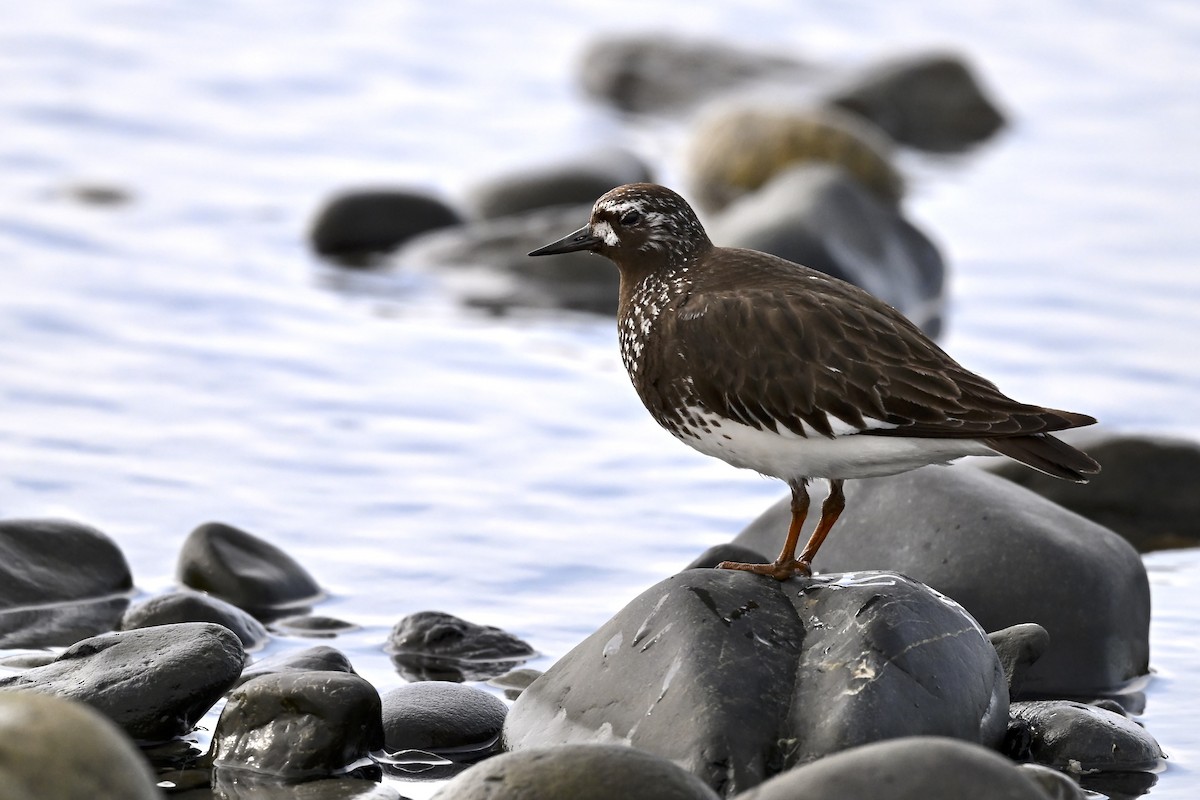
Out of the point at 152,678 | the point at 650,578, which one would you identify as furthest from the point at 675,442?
the point at 152,678

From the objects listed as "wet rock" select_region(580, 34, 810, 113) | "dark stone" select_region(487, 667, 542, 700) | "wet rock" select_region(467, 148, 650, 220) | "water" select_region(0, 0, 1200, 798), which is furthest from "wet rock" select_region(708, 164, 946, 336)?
"wet rock" select_region(580, 34, 810, 113)

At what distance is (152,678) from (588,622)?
2358mm

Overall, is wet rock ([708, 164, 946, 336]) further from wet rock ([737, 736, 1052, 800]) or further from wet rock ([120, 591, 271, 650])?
wet rock ([737, 736, 1052, 800])

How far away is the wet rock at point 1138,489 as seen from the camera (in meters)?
9.23

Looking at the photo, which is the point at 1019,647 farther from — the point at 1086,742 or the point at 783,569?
the point at 783,569

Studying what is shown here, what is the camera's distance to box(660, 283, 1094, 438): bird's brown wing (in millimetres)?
6227

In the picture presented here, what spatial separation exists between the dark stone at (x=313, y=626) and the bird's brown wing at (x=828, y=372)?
7.64ft

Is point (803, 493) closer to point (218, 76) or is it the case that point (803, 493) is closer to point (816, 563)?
point (816, 563)

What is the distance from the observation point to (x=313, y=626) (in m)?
7.99

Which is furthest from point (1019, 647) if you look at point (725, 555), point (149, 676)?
point (149, 676)

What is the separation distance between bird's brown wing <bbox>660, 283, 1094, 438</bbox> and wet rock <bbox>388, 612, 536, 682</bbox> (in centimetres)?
182

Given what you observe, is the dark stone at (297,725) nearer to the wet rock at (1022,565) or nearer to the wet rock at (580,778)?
the wet rock at (580,778)

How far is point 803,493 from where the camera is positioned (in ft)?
21.9

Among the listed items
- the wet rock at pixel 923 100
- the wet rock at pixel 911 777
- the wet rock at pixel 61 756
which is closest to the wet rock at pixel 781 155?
the wet rock at pixel 923 100
